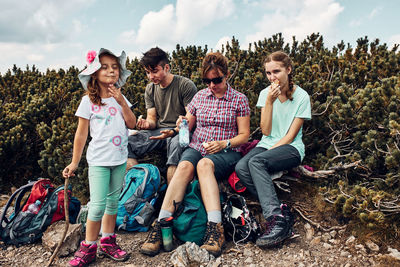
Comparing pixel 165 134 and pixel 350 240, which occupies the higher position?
pixel 165 134

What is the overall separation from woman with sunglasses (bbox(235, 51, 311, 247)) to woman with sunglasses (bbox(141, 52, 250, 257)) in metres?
0.25

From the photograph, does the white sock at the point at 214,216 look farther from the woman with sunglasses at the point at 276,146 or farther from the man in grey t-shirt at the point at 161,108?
the man in grey t-shirt at the point at 161,108

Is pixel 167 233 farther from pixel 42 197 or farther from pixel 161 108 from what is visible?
pixel 161 108

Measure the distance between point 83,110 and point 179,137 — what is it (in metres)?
1.27

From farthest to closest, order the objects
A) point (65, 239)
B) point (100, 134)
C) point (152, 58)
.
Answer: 1. point (152, 58)
2. point (65, 239)
3. point (100, 134)

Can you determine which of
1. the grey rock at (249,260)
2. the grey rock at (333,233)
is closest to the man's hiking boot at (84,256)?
the grey rock at (249,260)

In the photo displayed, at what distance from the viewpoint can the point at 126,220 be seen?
3879mm

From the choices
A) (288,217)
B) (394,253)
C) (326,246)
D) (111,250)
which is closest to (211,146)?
(288,217)

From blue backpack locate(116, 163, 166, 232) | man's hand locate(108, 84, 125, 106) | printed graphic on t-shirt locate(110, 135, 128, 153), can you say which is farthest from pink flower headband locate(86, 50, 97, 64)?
blue backpack locate(116, 163, 166, 232)

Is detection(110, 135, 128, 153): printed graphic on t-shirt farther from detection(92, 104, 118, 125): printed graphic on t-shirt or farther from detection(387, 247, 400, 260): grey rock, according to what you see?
detection(387, 247, 400, 260): grey rock

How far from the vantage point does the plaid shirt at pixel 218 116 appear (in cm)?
396

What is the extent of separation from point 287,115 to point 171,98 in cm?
159

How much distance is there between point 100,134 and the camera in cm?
318

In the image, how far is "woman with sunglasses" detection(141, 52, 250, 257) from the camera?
3.45 metres
